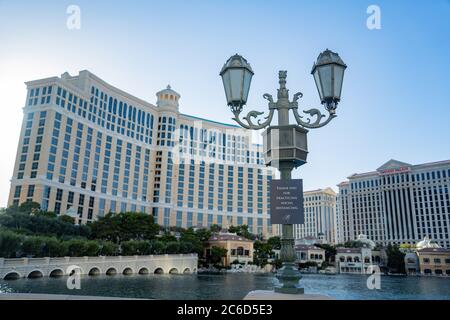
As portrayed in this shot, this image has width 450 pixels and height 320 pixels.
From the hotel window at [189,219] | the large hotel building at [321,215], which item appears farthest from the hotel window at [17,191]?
the large hotel building at [321,215]

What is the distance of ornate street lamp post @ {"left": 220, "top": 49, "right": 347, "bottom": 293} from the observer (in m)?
4.14

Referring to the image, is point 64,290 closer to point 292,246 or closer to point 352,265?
point 292,246

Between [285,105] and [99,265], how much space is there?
4085 cm

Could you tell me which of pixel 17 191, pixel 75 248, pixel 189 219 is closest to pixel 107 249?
pixel 75 248

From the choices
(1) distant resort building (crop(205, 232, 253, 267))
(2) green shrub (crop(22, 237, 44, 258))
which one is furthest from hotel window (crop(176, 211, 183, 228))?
(2) green shrub (crop(22, 237, 44, 258))

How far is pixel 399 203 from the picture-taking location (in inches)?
3538

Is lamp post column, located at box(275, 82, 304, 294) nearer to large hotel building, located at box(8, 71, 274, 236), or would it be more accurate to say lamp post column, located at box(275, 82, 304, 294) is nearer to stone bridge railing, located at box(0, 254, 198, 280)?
stone bridge railing, located at box(0, 254, 198, 280)

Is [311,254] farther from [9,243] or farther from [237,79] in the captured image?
[237,79]

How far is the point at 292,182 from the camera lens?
153 inches

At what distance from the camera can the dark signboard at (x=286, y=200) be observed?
3.82 m

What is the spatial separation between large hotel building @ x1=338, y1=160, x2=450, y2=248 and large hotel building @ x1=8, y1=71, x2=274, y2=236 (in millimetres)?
27444
